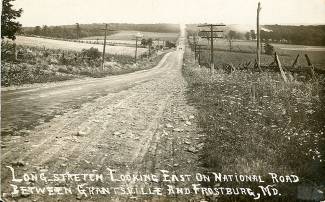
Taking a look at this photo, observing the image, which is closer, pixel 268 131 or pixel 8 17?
pixel 268 131

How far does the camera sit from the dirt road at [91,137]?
5738 millimetres

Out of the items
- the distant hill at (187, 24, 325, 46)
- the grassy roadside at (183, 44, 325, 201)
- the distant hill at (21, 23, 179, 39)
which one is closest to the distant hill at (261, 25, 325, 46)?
the distant hill at (187, 24, 325, 46)

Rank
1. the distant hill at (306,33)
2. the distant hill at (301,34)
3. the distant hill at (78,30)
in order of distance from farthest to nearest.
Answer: the distant hill at (78,30) → the distant hill at (301,34) → the distant hill at (306,33)

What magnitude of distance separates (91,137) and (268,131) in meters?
3.90

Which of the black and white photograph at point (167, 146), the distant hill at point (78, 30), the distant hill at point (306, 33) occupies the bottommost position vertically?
the black and white photograph at point (167, 146)

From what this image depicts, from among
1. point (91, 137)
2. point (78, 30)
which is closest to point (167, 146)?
point (91, 137)

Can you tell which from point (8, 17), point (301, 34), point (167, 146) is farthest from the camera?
point (301, 34)

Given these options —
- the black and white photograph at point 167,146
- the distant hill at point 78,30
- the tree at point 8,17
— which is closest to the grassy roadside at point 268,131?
the black and white photograph at point 167,146

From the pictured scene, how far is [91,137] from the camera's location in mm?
7309

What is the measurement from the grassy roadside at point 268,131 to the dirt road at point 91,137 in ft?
1.73

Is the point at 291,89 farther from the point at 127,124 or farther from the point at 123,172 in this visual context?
the point at 123,172

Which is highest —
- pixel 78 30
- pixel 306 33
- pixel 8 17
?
pixel 78 30

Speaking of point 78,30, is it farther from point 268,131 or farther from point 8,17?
point 268,131

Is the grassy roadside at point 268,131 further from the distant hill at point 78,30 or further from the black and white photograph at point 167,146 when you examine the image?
the distant hill at point 78,30
